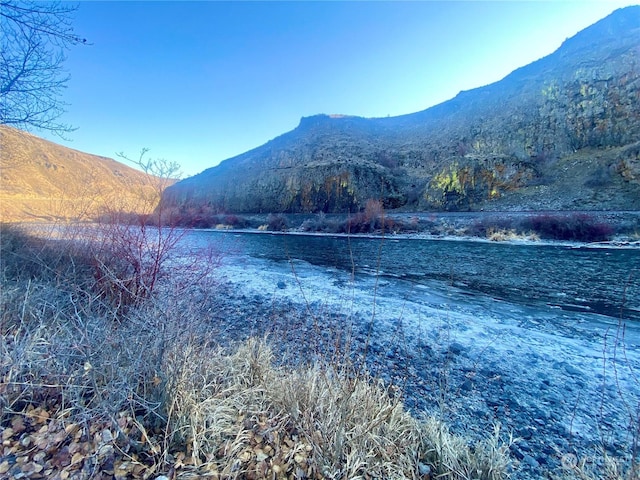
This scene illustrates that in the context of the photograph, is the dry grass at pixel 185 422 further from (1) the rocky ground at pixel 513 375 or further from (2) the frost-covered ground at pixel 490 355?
(2) the frost-covered ground at pixel 490 355

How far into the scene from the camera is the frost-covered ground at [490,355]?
250 cm

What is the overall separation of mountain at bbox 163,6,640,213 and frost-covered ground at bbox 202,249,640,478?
19.7 m

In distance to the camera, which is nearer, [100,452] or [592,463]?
[100,452]

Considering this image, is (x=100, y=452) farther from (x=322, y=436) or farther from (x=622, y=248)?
(x=622, y=248)

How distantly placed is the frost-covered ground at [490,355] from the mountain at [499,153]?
64.8 feet

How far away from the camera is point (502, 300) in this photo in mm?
6465

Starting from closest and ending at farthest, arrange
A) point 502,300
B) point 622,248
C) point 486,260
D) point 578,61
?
point 502,300
point 486,260
point 622,248
point 578,61

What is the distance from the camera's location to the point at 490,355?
3877mm

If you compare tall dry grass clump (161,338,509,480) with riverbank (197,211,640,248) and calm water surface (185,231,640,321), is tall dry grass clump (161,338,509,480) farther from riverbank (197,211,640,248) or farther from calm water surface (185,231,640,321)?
riverbank (197,211,640,248)

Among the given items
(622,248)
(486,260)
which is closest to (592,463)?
(486,260)

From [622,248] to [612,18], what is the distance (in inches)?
1942

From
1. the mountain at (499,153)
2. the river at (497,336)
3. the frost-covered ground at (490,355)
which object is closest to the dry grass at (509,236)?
the river at (497,336)

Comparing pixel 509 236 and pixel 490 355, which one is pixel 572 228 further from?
pixel 490 355

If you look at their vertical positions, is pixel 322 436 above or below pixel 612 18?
below
